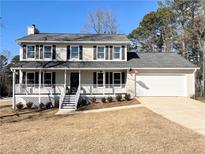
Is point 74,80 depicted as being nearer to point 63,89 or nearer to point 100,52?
point 63,89

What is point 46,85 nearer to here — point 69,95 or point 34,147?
point 69,95

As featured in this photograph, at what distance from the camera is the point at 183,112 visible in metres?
18.4

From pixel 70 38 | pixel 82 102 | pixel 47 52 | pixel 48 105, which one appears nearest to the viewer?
pixel 48 105

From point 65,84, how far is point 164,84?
8891 millimetres

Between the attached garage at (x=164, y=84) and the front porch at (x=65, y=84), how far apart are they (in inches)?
79.0

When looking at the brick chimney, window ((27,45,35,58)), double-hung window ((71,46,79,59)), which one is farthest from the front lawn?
the brick chimney

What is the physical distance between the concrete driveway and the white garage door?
139 cm

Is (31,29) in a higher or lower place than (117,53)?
higher

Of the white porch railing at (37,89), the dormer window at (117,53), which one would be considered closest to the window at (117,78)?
the dormer window at (117,53)

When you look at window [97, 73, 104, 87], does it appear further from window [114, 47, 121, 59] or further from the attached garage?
the attached garage

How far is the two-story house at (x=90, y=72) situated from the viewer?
25859 millimetres

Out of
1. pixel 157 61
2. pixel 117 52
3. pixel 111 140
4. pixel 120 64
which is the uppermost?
pixel 117 52

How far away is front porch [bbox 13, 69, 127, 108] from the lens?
83.7 feet

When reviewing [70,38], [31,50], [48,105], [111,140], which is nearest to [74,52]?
[70,38]
